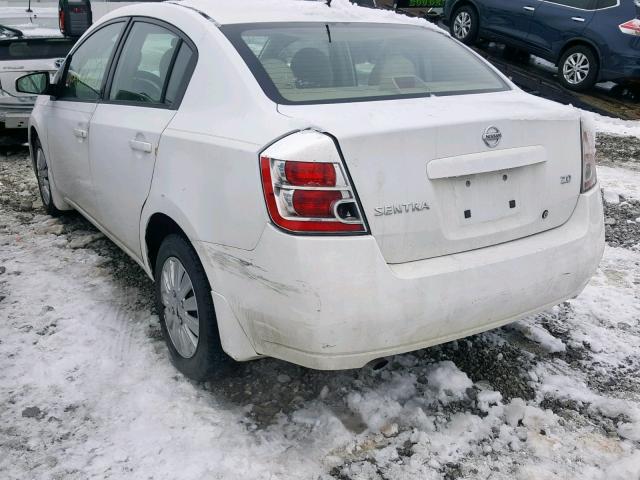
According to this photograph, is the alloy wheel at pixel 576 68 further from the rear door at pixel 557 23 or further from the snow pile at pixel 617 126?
the snow pile at pixel 617 126

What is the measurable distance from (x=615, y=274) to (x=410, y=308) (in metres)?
2.48

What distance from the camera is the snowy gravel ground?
245 cm

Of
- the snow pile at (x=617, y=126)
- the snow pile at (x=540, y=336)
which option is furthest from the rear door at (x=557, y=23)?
the snow pile at (x=540, y=336)

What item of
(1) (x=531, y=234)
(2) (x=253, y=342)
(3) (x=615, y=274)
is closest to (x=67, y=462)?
(2) (x=253, y=342)

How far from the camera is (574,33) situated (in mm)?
10062

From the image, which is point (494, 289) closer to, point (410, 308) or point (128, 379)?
point (410, 308)

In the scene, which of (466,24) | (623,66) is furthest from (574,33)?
(466,24)

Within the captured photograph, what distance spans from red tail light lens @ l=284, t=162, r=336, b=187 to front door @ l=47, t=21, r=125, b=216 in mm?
1944

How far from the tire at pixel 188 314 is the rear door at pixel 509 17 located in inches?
374

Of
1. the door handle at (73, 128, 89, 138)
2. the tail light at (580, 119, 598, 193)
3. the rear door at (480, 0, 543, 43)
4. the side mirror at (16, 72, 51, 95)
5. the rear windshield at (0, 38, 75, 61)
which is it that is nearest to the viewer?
the tail light at (580, 119, 598, 193)

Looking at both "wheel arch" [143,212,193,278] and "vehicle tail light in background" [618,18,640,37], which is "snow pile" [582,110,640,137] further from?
"wheel arch" [143,212,193,278]

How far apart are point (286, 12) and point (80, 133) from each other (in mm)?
1472

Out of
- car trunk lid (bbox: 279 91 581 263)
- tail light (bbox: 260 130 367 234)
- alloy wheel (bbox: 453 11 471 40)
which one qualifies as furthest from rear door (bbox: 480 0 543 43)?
tail light (bbox: 260 130 367 234)

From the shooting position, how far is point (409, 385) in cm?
294
